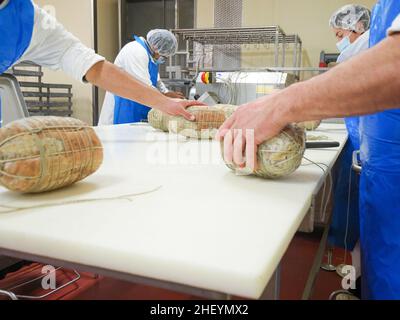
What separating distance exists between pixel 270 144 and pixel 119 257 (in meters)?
0.41

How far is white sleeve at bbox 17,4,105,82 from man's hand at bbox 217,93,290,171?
0.78m

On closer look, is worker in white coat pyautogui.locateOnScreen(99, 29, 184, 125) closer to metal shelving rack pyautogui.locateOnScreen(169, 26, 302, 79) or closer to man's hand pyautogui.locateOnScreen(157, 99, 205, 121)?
metal shelving rack pyautogui.locateOnScreen(169, 26, 302, 79)

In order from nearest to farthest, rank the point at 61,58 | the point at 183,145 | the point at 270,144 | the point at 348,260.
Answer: the point at 270,144
the point at 183,145
the point at 61,58
the point at 348,260

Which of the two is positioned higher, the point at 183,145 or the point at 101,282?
the point at 183,145

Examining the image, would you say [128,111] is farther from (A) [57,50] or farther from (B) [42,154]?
(B) [42,154]

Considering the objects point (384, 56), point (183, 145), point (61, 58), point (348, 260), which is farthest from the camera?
point (348, 260)

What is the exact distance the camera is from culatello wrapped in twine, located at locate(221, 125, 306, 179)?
705 mm

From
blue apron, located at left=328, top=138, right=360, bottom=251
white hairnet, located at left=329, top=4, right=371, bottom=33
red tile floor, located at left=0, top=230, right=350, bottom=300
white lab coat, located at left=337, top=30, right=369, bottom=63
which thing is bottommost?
red tile floor, located at left=0, top=230, right=350, bottom=300

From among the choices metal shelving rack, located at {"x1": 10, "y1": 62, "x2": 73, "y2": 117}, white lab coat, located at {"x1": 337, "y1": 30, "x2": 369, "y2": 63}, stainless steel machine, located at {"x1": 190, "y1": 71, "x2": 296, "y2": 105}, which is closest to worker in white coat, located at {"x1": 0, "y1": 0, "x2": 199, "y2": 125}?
stainless steel machine, located at {"x1": 190, "y1": 71, "x2": 296, "y2": 105}

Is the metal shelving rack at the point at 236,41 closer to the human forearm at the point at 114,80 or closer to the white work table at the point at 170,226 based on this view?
the human forearm at the point at 114,80

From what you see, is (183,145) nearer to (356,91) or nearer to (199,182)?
(199,182)

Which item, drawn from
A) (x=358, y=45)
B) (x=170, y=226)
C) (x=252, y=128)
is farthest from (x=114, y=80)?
(x=358, y=45)
